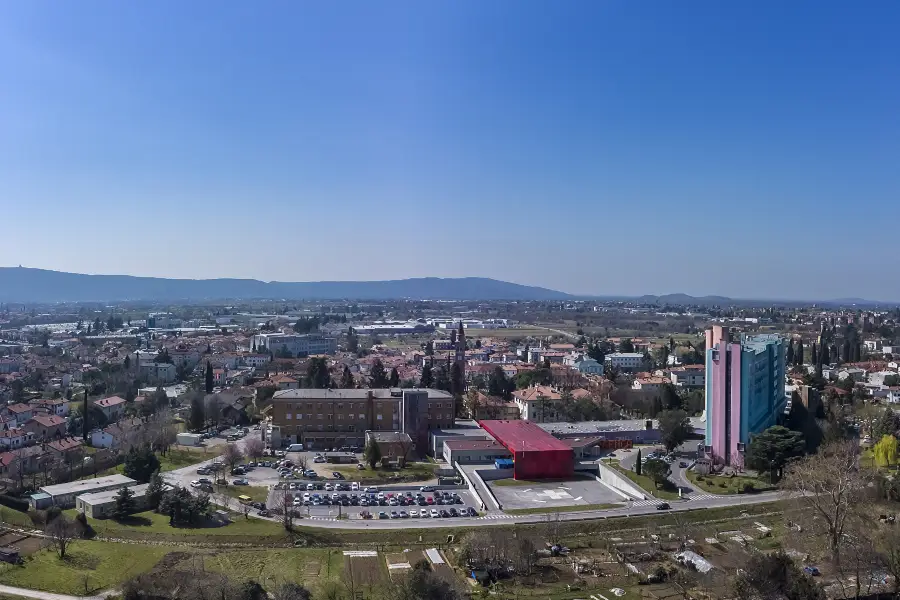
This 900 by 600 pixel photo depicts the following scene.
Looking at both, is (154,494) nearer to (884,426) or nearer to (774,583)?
(774,583)

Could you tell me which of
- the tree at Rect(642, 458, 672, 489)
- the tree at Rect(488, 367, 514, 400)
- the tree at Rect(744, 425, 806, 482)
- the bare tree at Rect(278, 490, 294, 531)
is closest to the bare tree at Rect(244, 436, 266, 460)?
the bare tree at Rect(278, 490, 294, 531)

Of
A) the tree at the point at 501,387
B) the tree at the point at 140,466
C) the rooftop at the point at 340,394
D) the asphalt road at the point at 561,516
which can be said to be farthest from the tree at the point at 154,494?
the tree at the point at 501,387

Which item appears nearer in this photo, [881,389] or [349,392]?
[349,392]

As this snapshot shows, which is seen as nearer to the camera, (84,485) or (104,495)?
(104,495)

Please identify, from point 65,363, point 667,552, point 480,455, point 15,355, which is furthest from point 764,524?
point 15,355

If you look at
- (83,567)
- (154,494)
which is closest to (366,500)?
(154,494)

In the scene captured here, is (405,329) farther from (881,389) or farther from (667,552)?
(667,552)
